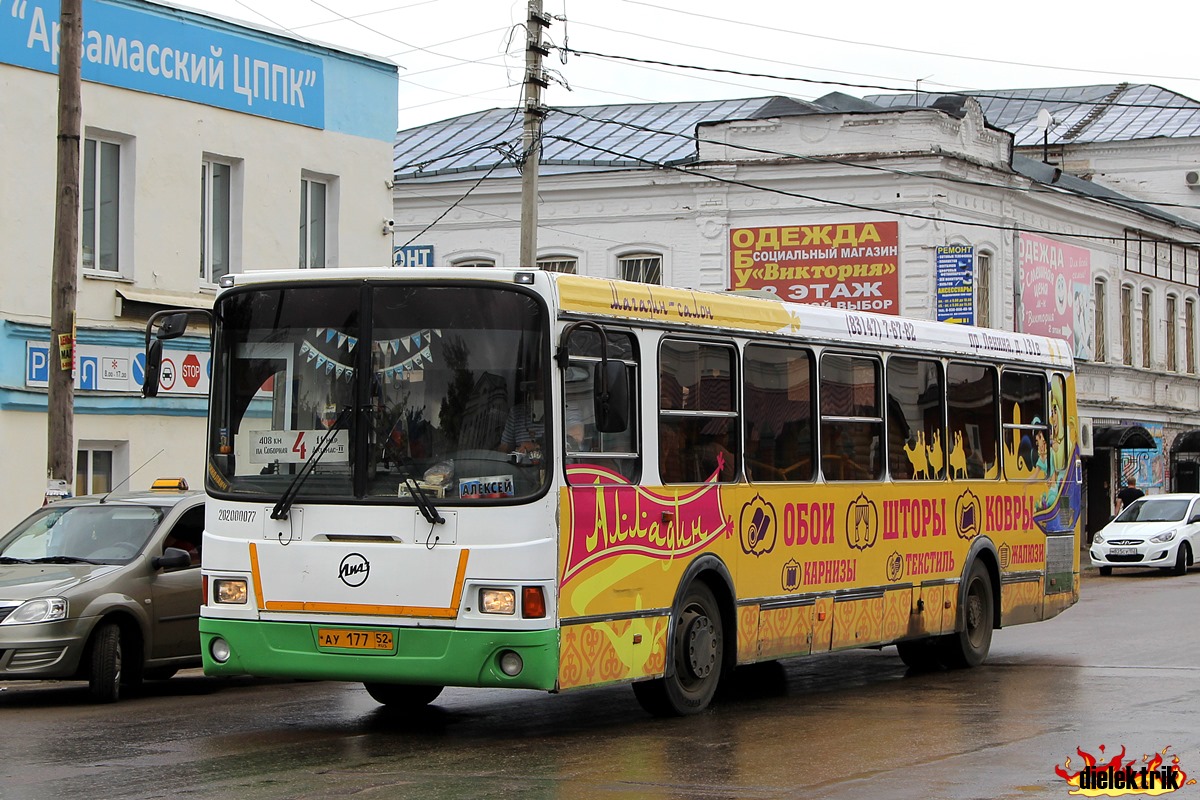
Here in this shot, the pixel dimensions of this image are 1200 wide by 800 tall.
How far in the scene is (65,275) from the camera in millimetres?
15984

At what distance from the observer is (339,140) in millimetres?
24406

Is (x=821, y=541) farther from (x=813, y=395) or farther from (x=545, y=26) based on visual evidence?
(x=545, y=26)

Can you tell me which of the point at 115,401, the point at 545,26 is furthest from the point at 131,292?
the point at 545,26

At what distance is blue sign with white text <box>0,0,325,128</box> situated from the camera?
2011 centimetres

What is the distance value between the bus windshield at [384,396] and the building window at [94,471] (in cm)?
1051

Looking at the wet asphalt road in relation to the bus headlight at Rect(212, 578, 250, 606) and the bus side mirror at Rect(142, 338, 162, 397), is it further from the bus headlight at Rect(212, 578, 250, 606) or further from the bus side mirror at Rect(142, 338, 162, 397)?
the bus side mirror at Rect(142, 338, 162, 397)

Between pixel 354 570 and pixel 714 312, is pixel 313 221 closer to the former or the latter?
pixel 714 312

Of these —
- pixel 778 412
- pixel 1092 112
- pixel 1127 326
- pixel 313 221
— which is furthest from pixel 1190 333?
pixel 778 412

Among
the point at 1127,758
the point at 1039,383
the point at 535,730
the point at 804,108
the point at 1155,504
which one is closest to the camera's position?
the point at 1127,758

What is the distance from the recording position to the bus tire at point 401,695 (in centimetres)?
1258

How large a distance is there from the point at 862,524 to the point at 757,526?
5.41ft

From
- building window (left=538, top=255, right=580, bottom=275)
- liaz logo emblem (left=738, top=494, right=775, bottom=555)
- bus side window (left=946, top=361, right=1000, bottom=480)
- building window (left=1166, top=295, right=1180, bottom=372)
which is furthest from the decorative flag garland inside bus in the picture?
building window (left=1166, top=295, right=1180, bottom=372)

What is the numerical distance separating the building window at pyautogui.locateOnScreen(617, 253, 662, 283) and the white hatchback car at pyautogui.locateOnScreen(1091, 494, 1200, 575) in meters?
10.8

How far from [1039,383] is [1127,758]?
766 centimetres
